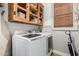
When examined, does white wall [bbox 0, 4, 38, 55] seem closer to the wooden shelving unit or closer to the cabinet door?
the wooden shelving unit

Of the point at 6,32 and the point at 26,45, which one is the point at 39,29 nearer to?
the point at 26,45

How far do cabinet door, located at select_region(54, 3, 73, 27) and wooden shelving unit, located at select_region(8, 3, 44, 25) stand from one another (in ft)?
0.55

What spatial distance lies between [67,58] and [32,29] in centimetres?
50

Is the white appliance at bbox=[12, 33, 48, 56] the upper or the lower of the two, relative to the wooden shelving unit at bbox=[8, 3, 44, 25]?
lower

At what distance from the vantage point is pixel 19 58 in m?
1.29

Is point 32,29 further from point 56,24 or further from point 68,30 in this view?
point 68,30

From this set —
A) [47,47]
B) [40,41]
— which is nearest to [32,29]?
[40,41]

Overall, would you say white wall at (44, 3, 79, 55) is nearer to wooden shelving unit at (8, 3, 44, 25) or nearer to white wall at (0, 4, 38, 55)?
wooden shelving unit at (8, 3, 44, 25)

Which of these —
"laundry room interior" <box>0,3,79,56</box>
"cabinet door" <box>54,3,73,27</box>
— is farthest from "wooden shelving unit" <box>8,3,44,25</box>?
"cabinet door" <box>54,3,73,27</box>

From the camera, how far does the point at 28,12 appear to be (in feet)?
4.52

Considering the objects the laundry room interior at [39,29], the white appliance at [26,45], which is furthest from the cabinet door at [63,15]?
the white appliance at [26,45]

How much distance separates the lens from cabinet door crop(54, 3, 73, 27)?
4.32 feet

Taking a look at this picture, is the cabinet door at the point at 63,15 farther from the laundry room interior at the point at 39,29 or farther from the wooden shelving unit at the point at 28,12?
A: the wooden shelving unit at the point at 28,12

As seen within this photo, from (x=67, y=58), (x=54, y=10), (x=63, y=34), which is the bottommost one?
(x=67, y=58)
